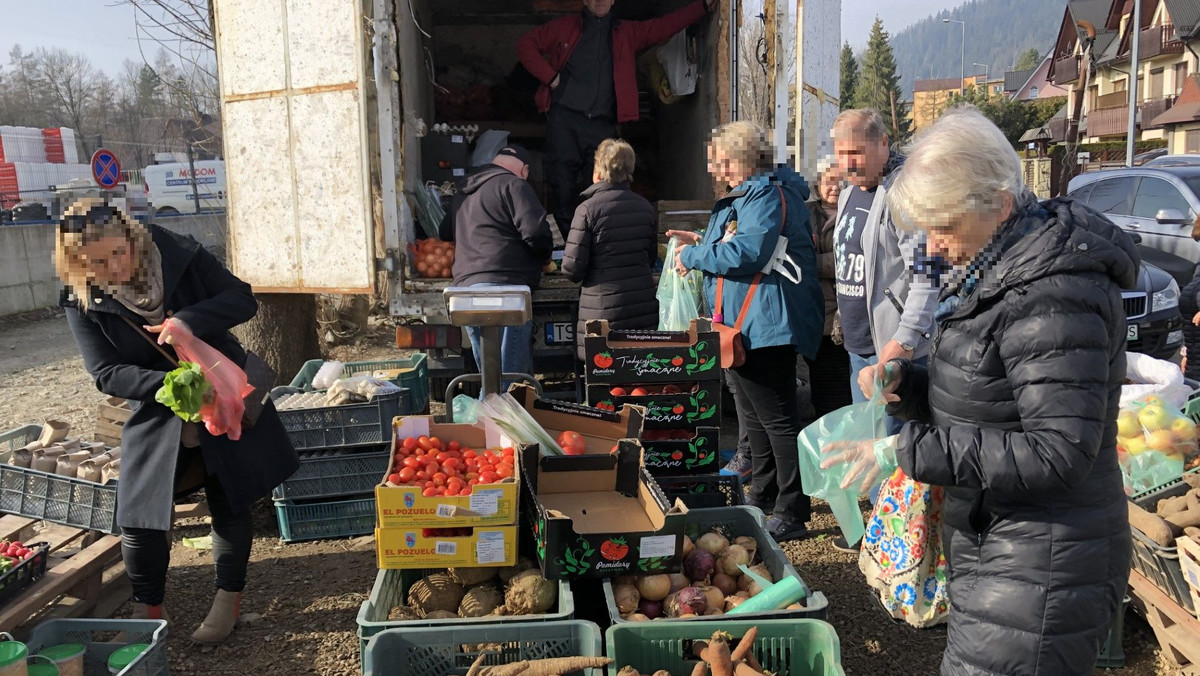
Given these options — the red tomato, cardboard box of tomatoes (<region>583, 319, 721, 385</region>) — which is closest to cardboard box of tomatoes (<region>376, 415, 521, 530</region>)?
the red tomato

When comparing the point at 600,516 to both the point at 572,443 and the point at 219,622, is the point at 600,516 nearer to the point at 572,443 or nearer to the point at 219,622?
the point at 572,443

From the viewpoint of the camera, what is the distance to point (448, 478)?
2.98 m

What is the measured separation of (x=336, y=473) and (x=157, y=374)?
1570 mm

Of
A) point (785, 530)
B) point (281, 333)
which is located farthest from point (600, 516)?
point (281, 333)

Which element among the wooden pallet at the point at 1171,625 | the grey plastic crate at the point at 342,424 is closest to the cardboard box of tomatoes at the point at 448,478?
the grey plastic crate at the point at 342,424

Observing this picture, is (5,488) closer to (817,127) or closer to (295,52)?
(295,52)

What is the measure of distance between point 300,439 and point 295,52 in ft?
7.61

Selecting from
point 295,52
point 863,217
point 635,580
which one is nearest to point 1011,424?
point 635,580

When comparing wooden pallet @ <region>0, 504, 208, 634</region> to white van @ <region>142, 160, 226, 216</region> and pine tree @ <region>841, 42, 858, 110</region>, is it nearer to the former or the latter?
white van @ <region>142, 160, 226, 216</region>

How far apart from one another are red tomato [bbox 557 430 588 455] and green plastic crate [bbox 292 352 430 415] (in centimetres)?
182

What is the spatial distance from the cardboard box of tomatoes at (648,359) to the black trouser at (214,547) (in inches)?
60.0

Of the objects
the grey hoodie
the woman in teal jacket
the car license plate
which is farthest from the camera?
the car license plate

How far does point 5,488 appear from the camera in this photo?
13.2 ft

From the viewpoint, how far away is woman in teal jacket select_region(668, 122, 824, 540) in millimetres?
3914
